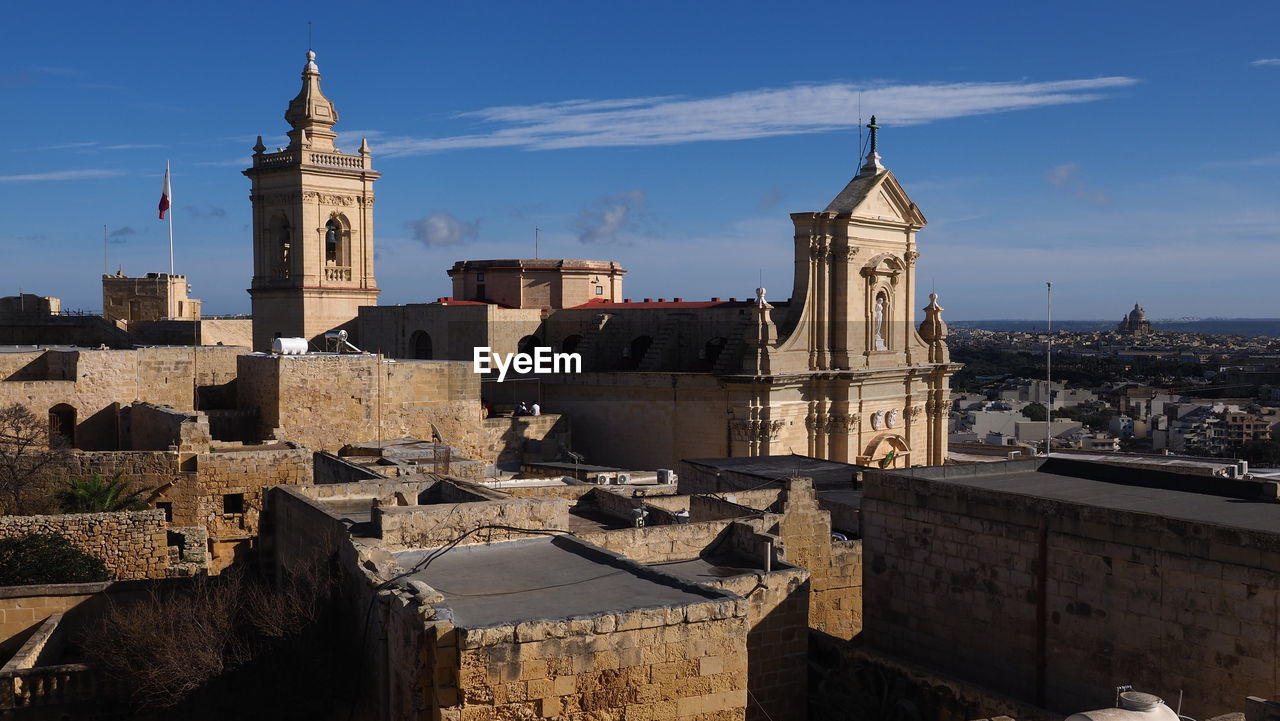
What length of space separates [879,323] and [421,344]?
42.0ft

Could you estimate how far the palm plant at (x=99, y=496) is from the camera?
53.8 ft

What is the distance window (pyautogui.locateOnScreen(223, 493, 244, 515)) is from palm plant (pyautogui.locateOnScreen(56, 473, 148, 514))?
3.63 ft

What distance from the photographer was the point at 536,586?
865 centimetres

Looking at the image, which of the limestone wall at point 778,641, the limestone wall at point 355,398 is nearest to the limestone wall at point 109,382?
the limestone wall at point 355,398

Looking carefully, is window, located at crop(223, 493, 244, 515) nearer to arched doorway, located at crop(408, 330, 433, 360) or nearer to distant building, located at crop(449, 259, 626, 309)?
arched doorway, located at crop(408, 330, 433, 360)

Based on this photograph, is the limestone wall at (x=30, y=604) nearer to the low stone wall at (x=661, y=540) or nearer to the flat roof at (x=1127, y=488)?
the low stone wall at (x=661, y=540)

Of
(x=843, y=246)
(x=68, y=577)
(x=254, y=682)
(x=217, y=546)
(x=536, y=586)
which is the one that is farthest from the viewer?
(x=843, y=246)

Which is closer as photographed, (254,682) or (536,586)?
(536,586)

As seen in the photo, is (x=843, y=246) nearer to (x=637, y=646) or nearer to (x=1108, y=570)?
(x=1108, y=570)

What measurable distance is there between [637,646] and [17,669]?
21.8 ft

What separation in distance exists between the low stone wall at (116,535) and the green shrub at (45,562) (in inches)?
8.3

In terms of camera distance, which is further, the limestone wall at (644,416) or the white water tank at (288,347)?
the limestone wall at (644,416)

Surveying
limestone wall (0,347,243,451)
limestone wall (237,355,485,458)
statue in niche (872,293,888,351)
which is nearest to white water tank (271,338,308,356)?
A: limestone wall (237,355,485,458)

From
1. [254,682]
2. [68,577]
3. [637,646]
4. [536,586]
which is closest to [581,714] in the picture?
[637,646]
